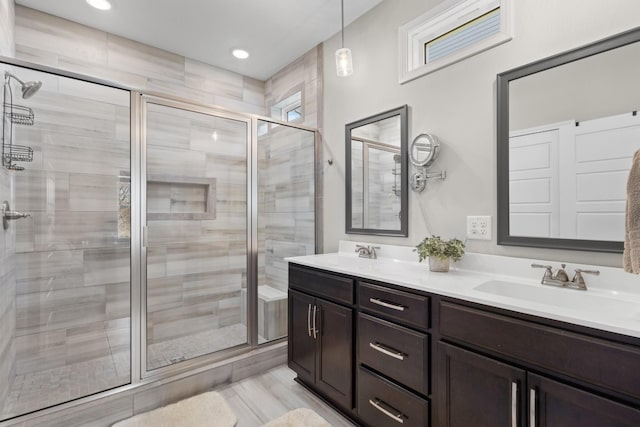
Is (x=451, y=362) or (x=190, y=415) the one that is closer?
(x=451, y=362)

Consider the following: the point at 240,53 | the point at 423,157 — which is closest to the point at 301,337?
the point at 423,157

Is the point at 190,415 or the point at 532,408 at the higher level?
the point at 532,408

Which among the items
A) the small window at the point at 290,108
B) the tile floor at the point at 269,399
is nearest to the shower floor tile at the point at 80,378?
the tile floor at the point at 269,399

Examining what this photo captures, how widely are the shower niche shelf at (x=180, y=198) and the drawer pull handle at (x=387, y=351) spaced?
1699 mm

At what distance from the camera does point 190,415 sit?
1.82 m

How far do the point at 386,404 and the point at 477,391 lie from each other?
0.51 metres

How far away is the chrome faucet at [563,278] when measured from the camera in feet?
4.27

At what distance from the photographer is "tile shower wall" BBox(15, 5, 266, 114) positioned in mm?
2297

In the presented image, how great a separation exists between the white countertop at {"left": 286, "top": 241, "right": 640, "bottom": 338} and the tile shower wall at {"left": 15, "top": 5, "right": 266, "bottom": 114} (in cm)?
186

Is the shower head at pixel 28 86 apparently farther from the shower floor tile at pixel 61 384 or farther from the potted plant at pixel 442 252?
the potted plant at pixel 442 252

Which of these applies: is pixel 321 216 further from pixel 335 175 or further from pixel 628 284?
pixel 628 284

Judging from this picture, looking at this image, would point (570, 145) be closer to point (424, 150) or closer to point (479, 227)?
point (479, 227)

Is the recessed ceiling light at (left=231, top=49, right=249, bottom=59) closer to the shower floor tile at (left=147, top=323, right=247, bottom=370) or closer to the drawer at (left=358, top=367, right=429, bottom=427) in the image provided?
the shower floor tile at (left=147, top=323, right=247, bottom=370)

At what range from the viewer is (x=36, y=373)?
1952 mm
